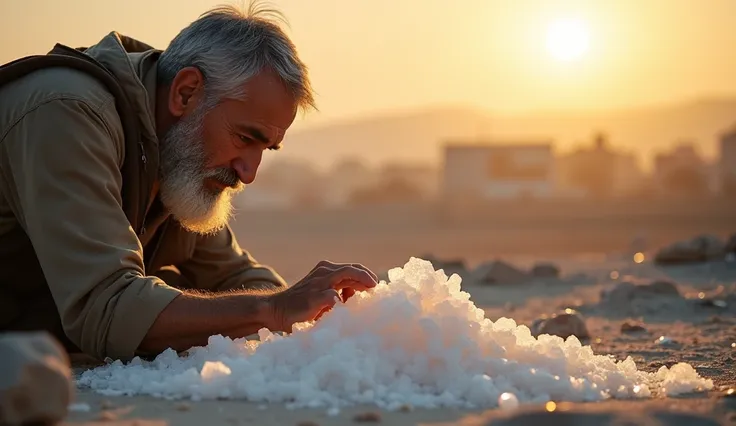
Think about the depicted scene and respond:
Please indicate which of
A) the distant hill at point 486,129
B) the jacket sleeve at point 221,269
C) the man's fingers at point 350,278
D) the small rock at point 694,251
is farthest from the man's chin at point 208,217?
the distant hill at point 486,129

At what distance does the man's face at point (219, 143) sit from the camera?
399 cm

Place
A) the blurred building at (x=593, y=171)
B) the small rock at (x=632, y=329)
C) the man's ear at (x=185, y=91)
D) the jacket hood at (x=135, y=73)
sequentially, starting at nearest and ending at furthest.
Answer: the jacket hood at (x=135, y=73) → the man's ear at (x=185, y=91) → the small rock at (x=632, y=329) → the blurred building at (x=593, y=171)

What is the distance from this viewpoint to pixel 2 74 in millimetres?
3834

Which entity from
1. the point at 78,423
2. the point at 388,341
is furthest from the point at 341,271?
the point at 78,423

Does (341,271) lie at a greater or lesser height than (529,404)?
greater

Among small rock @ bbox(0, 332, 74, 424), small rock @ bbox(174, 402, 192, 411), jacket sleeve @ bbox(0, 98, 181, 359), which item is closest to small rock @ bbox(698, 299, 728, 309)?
jacket sleeve @ bbox(0, 98, 181, 359)

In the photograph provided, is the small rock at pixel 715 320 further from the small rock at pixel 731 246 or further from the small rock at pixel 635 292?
the small rock at pixel 731 246

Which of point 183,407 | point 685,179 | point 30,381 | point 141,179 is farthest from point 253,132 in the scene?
point 685,179

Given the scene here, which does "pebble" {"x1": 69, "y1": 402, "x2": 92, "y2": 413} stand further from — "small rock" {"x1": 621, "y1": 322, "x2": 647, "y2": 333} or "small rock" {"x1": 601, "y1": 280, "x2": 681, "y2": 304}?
"small rock" {"x1": 601, "y1": 280, "x2": 681, "y2": 304}

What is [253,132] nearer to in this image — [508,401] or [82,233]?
[82,233]

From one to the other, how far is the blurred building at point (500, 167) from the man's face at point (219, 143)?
127 ft

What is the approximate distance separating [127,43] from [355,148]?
145219mm

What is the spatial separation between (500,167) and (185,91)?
40.2m

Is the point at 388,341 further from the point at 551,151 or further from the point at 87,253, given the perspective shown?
the point at 551,151
